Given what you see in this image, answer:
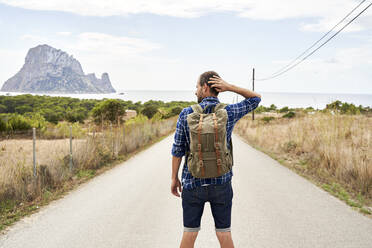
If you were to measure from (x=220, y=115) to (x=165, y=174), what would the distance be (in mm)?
6566

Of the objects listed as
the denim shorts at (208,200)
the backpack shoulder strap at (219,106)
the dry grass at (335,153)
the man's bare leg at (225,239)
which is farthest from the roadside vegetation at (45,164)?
the dry grass at (335,153)

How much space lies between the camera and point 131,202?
5.66m

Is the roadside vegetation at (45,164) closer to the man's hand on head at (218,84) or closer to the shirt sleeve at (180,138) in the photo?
the shirt sleeve at (180,138)

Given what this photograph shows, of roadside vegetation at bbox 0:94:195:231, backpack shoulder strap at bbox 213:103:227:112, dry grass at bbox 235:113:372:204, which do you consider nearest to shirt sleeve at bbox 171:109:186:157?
backpack shoulder strap at bbox 213:103:227:112

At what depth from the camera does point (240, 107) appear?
2.51 meters

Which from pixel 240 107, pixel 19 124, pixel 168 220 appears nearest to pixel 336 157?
pixel 168 220

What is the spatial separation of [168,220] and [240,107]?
281 cm

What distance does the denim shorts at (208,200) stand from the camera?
237cm

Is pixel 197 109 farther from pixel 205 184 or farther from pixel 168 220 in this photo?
Result: pixel 168 220

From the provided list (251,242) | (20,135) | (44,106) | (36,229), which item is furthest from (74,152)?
(44,106)

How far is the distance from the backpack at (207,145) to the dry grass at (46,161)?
188 inches

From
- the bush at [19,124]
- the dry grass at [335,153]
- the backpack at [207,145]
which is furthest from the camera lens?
the bush at [19,124]

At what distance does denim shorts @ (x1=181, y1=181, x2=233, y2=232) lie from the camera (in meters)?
2.37

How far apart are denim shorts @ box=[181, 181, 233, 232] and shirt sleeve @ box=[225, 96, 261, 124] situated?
0.57 metres
